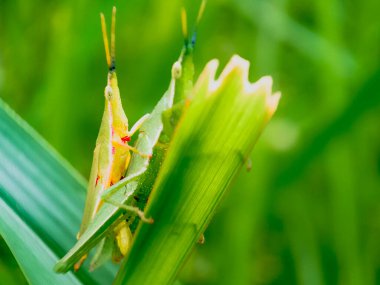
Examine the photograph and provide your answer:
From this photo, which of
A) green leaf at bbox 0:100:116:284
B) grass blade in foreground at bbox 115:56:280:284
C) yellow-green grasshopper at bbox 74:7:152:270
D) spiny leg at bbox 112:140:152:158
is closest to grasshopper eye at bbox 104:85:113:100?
yellow-green grasshopper at bbox 74:7:152:270

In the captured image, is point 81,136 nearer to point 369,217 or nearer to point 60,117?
point 60,117

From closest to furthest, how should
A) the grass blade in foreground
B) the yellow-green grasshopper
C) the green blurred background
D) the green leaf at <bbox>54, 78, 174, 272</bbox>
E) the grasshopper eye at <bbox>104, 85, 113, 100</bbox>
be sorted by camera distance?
the grass blade in foreground < the green leaf at <bbox>54, 78, 174, 272</bbox> < the yellow-green grasshopper < the grasshopper eye at <bbox>104, 85, 113, 100</bbox> < the green blurred background

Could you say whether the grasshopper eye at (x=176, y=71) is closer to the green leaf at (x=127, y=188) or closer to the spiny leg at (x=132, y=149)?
the green leaf at (x=127, y=188)

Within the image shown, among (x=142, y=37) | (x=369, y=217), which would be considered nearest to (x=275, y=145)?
(x=369, y=217)

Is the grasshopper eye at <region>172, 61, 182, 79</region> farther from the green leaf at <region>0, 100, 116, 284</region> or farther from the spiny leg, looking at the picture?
the green leaf at <region>0, 100, 116, 284</region>

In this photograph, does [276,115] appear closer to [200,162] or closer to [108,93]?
[108,93]

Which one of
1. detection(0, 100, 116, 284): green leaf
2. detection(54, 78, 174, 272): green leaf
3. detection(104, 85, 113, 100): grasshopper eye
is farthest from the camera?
detection(104, 85, 113, 100): grasshopper eye
